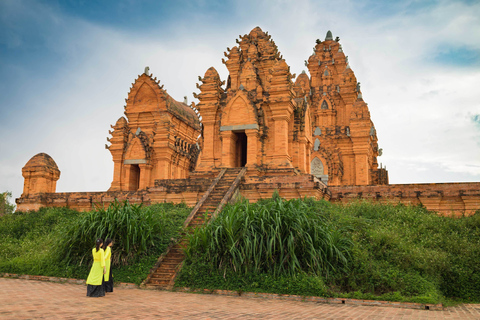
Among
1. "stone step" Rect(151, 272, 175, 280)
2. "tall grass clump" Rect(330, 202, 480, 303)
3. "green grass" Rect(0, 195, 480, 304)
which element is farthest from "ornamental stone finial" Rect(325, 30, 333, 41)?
"stone step" Rect(151, 272, 175, 280)

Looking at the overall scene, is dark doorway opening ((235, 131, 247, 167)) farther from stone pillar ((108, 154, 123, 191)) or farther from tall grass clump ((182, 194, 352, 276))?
tall grass clump ((182, 194, 352, 276))

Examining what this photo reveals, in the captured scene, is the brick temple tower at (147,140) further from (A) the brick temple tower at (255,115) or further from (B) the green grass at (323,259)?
(B) the green grass at (323,259)

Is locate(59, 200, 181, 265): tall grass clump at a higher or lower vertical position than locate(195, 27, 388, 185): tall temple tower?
lower

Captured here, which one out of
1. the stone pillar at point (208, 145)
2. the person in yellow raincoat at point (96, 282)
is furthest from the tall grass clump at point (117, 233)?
the stone pillar at point (208, 145)

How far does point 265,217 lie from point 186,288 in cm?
213

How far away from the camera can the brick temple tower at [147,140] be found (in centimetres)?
2164

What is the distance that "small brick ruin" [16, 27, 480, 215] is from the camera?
1319cm

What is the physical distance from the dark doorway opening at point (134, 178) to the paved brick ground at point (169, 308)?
14.5 m

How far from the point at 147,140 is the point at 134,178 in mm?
2288

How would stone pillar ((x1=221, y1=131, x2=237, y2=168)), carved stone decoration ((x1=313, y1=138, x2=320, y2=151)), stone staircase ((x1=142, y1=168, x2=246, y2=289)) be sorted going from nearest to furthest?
stone staircase ((x1=142, y1=168, x2=246, y2=289)), stone pillar ((x1=221, y1=131, x2=237, y2=168)), carved stone decoration ((x1=313, y1=138, x2=320, y2=151))

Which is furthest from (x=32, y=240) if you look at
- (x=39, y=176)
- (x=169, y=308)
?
(x=169, y=308)

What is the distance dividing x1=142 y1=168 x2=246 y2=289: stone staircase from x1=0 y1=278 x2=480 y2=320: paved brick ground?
61 centimetres

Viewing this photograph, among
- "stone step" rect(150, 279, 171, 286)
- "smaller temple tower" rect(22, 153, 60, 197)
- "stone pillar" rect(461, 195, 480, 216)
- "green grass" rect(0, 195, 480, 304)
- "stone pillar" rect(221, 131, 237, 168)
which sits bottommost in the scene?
"stone step" rect(150, 279, 171, 286)

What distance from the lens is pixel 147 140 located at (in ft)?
72.5
